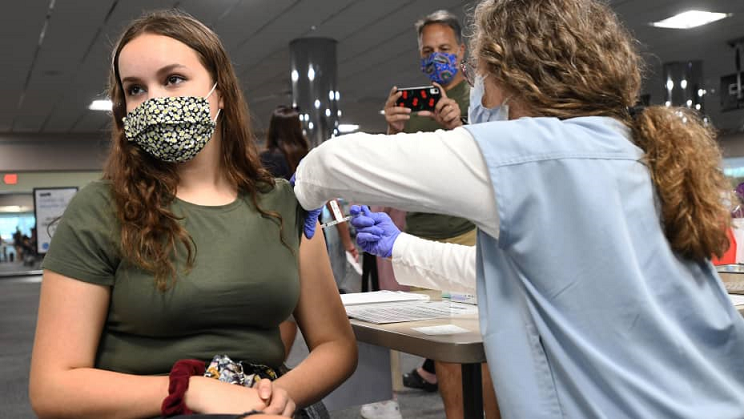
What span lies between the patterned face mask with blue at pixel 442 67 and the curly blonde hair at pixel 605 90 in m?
1.55

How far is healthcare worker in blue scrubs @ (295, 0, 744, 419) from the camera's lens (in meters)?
1.00

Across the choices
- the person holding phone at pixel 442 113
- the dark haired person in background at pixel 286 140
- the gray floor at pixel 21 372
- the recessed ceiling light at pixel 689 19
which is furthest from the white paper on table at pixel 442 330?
the recessed ceiling light at pixel 689 19

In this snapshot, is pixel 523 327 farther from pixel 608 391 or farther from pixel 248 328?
pixel 248 328

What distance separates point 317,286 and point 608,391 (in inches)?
25.6

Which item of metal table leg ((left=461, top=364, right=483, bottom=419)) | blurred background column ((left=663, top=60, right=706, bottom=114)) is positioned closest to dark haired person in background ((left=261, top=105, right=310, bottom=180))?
metal table leg ((left=461, top=364, right=483, bottom=419))

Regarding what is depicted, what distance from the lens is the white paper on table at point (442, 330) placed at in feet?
4.11

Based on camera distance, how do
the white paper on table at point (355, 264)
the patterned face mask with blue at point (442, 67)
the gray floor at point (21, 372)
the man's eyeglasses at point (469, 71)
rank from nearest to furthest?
the man's eyeglasses at point (469, 71)
the patterned face mask with blue at point (442, 67)
the white paper on table at point (355, 264)
the gray floor at point (21, 372)

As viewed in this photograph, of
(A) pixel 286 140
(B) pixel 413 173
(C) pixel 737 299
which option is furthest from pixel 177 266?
(A) pixel 286 140

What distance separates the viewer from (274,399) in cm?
114

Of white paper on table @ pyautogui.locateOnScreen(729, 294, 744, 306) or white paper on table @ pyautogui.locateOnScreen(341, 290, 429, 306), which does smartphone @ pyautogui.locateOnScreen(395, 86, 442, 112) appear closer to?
white paper on table @ pyautogui.locateOnScreen(341, 290, 429, 306)

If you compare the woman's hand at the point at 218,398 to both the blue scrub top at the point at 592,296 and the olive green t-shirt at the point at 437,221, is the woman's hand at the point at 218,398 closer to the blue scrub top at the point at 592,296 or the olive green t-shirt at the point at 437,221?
the blue scrub top at the point at 592,296

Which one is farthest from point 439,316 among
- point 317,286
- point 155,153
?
point 155,153

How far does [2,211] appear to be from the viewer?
15.0 meters

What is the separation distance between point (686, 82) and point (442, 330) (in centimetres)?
920
